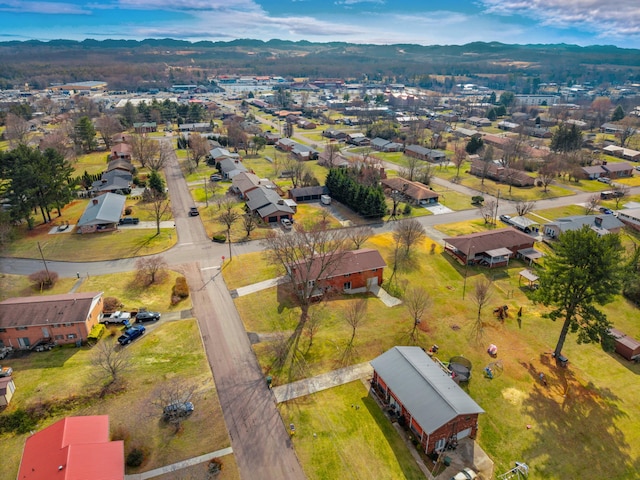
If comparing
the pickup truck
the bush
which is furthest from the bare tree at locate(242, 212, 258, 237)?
the bush

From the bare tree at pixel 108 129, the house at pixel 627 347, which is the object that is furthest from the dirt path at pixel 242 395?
the bare tree at pixel 108 129

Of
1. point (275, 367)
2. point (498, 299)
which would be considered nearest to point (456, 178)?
point (498, 299)

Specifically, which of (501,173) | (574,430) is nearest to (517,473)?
(574,430)

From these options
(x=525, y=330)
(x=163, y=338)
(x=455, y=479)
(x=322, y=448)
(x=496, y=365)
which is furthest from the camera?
(x=525, y=330)

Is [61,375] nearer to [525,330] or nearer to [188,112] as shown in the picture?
[525,330]

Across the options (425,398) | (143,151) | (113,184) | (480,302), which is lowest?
(480,302)

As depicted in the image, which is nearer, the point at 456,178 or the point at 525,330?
the point at 525,330

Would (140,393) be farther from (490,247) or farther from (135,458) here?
(490,247)
